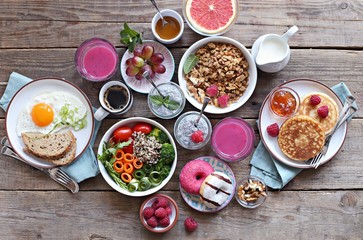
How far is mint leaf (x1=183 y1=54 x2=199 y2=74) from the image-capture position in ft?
7.88

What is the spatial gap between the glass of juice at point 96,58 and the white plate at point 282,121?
2.76ft

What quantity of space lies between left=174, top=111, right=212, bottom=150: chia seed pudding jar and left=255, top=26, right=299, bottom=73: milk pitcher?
415mm

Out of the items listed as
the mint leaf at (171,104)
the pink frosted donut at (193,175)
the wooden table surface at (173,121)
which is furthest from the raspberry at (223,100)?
the pink frosted donut at (193,175)

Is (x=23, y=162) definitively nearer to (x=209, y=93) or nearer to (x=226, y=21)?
(x=209, y=93)

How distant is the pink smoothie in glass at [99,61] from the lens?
2.42 metres

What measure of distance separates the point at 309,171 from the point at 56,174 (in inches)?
53.4

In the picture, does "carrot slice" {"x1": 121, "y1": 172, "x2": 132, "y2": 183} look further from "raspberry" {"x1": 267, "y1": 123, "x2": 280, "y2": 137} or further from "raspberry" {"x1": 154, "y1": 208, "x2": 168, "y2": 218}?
"raspberry" {"x1": 267, "y1": 123, "x2": 280, "y2": 137}

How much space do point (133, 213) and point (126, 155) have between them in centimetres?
32

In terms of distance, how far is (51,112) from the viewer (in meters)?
2.43

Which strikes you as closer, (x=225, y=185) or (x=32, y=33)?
(x=225, y=185)

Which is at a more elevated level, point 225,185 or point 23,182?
point 225,185

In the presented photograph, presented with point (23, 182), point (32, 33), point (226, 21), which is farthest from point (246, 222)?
point (32, 33)

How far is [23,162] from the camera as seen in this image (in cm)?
247

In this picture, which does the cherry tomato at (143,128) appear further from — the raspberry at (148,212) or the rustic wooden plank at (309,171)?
the raspberry at (148,212)
